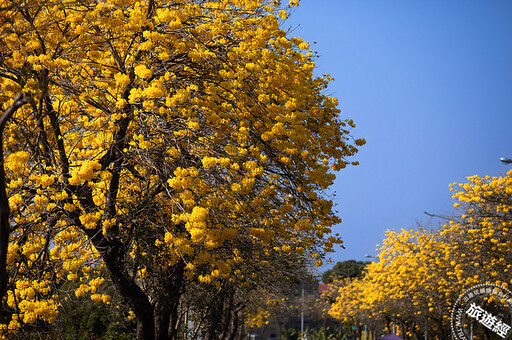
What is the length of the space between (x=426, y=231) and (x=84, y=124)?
20.2 meters

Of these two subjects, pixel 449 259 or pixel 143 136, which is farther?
pixel 449 259

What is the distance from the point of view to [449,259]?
73.8 ft

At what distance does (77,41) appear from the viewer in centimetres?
912

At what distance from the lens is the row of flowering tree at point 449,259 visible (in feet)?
57.6

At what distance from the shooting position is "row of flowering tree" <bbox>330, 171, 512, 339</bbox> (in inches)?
691

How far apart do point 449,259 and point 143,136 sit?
1702 centimetres

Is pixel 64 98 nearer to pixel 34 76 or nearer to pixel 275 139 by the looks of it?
pixel 34 76

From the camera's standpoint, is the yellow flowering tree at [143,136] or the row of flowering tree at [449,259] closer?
the yellow flowering tree at [143,136]

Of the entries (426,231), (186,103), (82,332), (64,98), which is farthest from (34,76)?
(426,231)

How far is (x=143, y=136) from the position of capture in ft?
27.7

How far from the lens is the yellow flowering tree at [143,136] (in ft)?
26.8

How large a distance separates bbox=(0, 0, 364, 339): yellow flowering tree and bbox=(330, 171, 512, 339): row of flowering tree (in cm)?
743

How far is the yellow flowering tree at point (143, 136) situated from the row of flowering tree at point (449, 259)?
743 centimetres

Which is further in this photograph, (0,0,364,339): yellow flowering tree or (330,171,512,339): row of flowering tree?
(330,171,512,339): row of flowering tree
